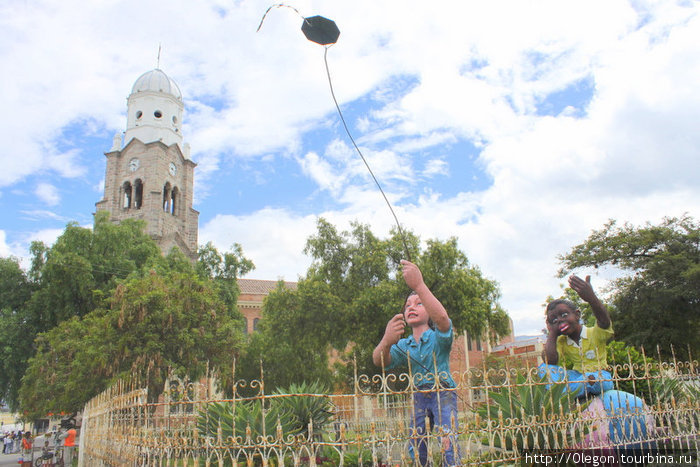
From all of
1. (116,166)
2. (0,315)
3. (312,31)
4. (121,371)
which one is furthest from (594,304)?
(116,166)

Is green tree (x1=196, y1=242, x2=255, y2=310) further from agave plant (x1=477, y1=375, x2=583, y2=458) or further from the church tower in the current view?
agave plant (x1=477, y1=375, x2=583, y2=458)

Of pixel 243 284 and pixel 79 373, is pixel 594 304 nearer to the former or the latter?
pixel 79 373

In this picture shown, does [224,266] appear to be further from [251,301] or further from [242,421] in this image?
[242,421]

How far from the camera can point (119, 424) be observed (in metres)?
6.05

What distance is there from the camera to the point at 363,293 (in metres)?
18.0

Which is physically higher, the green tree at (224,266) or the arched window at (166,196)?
Result: the arched window at (166,196)

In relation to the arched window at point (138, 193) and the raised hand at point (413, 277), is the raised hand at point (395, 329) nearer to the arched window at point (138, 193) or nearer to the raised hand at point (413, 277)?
the raised hand at point (413, 277)

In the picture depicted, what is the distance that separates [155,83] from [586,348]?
37821 millimetres

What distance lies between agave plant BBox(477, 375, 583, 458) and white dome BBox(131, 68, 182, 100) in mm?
37445

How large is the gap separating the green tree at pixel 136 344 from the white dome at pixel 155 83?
78.5 ft

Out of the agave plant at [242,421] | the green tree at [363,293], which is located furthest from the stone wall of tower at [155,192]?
the agave plant at [242,421]

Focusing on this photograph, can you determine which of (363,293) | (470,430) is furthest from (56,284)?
(470,430)

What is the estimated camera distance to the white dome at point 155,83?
37.2 metres

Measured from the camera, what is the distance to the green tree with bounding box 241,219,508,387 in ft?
57.8
